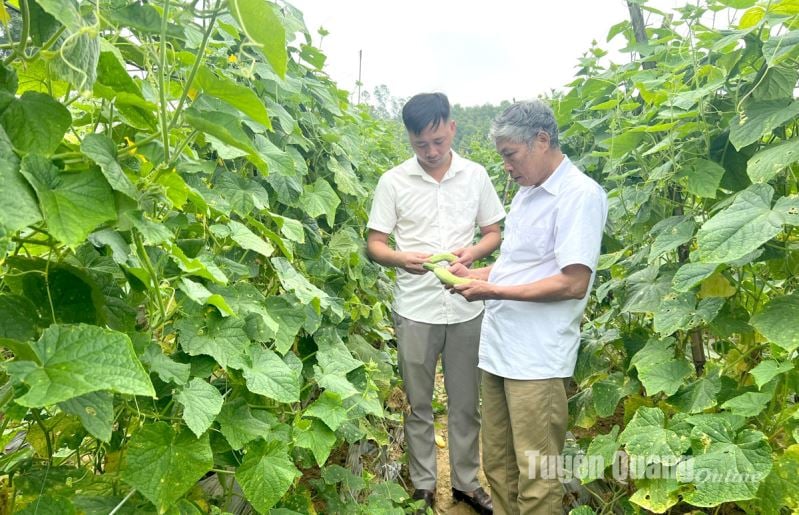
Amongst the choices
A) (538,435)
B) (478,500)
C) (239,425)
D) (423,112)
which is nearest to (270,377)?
(239,425)

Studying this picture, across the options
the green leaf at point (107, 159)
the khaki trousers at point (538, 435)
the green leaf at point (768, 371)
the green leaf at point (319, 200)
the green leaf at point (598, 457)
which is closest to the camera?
the green leaf at point (107, 159)

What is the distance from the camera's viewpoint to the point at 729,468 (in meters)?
1.39

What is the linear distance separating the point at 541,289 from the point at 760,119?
82 cm

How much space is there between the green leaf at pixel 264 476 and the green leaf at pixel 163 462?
18 centimetres

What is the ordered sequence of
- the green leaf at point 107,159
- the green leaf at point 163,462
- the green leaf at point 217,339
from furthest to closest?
1. the green leaf at point 217,339
2. the green leaf at point 163,462
3. the green leaf at point 107,159

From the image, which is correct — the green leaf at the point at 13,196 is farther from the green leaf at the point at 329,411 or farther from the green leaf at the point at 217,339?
the green leaf at the point at 329,411

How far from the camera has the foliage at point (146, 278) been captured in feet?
2.41

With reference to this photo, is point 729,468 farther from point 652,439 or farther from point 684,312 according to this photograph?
point 684,312

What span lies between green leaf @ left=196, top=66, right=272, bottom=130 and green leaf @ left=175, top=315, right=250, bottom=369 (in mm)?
586

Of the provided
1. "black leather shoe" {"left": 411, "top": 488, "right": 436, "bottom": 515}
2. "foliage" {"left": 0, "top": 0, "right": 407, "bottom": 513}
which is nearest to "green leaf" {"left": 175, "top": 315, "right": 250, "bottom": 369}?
"foliage" {"left": 0, "top": 0, "right": 407, "bottom": 513}

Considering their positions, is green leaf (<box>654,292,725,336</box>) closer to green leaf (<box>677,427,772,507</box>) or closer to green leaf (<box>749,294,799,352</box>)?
green leaf (<box>749,294,799,352</box>)

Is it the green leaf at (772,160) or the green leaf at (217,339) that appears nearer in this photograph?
the green leaf at (217,339)

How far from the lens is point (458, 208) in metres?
2.73

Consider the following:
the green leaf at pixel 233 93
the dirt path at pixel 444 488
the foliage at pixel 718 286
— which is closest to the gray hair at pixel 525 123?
the foliage at pixel 718 286
